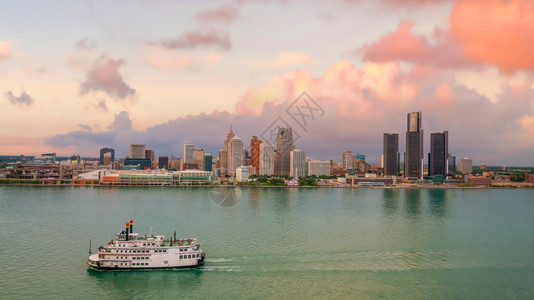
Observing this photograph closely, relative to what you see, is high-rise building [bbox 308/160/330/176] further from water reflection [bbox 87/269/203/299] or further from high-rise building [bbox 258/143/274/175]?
water reflection [bbox 87/269/203/299]

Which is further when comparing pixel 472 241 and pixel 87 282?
pixel 472 241

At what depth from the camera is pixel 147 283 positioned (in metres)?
11.5

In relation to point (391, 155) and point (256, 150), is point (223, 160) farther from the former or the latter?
point (391, 155)

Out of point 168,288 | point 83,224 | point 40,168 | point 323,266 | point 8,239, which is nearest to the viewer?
point 168,288

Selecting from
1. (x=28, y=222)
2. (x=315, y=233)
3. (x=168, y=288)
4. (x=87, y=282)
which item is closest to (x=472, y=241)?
(x=315, y=233)

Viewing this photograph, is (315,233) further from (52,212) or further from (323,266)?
(52,212)

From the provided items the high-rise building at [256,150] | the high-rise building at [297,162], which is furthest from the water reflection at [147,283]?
the high-rise building at [297,162]

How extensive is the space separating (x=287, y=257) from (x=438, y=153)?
264 feet

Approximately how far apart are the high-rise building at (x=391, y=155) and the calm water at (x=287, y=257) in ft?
216

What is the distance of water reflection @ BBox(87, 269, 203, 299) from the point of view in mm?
10773

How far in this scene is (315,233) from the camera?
1841 cm

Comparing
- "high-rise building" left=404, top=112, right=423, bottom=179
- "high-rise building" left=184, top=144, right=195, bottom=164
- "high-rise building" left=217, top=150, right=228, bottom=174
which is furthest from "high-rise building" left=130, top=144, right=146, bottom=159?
"high-rise building" left=404, top=112, right=423, bottom=179

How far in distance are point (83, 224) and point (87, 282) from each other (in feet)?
30.8

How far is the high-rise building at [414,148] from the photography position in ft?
269
